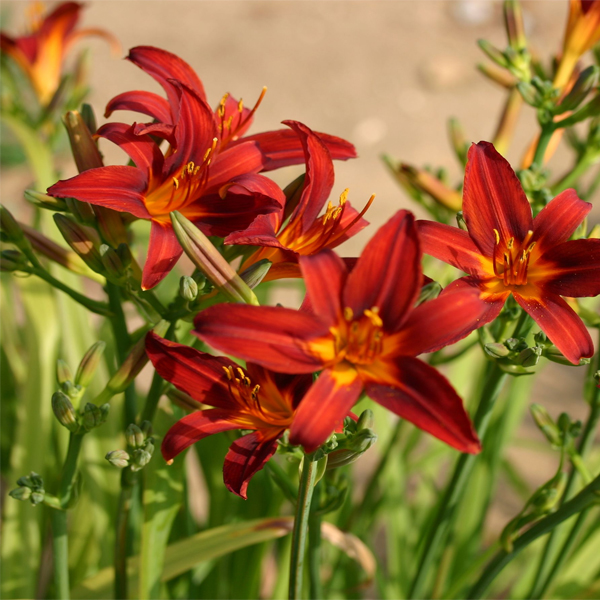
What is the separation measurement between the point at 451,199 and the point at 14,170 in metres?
3.25

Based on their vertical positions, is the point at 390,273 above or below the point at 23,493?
above

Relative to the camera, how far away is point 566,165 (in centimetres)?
407

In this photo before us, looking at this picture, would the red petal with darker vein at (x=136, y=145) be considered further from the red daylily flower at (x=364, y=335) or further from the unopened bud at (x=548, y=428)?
the unopened bud at (x=548, y=428)

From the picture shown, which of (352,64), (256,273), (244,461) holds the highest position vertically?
(352,64)

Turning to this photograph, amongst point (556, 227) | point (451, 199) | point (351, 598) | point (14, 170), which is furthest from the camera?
point (14, 170)

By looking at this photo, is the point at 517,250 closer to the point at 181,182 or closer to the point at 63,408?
the point at 181,182

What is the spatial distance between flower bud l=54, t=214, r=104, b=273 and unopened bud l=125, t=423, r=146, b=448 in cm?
20

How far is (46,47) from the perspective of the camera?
1.72m

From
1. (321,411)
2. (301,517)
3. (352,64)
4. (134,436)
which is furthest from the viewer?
(352,64)

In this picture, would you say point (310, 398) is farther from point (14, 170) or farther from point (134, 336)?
point (14, 170)

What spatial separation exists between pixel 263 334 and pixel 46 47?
4.46 ft

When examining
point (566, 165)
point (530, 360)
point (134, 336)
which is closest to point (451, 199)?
point (530, 360)

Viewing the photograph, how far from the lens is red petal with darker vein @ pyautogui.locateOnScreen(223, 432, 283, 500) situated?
2.53ft

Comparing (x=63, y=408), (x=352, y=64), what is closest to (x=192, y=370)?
(x=63, y=408)
